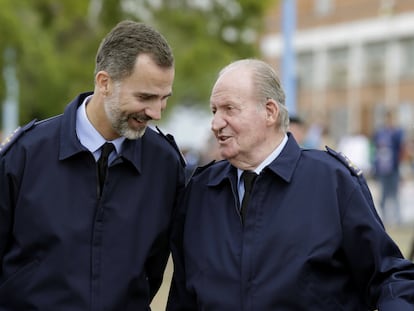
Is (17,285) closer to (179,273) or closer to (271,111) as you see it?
(179,273)

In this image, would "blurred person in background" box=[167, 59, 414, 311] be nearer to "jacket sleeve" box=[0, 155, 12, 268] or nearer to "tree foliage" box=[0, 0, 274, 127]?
"jacket sleeve" box=[0, 155, 12, 268]

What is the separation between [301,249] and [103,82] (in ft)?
3.59

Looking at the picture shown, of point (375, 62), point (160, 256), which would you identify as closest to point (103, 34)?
point (160, 256)

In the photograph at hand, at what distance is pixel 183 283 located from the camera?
168 inches

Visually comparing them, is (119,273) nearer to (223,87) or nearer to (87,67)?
(223,87)

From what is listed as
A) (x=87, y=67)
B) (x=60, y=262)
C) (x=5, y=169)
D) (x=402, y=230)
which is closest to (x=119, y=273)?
(x=60, y=262)

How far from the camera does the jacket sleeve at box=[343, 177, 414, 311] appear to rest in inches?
Result: 153

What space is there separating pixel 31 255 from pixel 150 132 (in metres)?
0.79

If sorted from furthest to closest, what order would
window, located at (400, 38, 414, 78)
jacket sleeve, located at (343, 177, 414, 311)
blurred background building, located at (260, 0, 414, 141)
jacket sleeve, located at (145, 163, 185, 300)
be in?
blurred background building, located at (260, 0, 414, 141), window, located at (400, 38, 414, 78), jacket sleeve, located at (145, 163, 185, 300), jacket sleeve, located at (343, 177, 414, 311)

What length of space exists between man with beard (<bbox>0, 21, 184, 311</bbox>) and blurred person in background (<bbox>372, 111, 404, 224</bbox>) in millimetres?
12705

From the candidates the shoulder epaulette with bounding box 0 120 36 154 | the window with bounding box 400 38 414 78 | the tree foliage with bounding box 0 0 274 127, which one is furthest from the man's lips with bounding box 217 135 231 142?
the window with bounding box 400 38 414 78

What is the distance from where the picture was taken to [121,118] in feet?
13.6

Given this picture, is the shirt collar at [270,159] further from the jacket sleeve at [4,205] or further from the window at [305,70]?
the window at [305,70]

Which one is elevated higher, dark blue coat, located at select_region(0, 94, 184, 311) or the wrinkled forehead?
the wrinkled forehead
